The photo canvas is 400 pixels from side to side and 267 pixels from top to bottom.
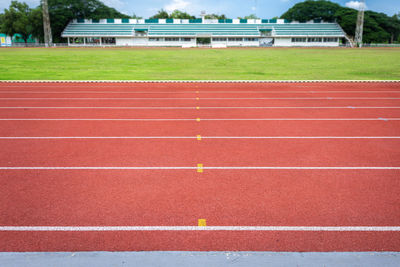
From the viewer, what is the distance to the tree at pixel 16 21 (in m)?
65.6

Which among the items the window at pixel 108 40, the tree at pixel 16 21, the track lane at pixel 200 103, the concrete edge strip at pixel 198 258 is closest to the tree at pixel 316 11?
the window at pixel 108 40

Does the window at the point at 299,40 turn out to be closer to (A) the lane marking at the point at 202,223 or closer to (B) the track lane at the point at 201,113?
(B) the track lane at the point at 201,113

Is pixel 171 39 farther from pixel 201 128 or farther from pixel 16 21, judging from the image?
pixel 201 128

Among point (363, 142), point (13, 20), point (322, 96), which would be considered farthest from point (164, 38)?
point (363, 142)

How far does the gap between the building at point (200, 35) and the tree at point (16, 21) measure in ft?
23.1

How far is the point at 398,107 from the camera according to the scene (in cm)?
1034

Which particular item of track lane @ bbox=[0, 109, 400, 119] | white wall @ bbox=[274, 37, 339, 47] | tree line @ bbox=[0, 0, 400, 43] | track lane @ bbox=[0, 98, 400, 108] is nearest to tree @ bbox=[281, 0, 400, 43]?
tree line @ bbox=[0, 0, 400, 43]

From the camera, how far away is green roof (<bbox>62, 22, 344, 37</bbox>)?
6788cm

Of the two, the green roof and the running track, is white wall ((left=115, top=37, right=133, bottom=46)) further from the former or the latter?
the running track

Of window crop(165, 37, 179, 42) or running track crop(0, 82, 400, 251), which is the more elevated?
window crop(165, 37, 179, 42)

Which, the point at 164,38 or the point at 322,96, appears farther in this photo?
the point at 164,38

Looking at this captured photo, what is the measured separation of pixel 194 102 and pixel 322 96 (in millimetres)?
5091

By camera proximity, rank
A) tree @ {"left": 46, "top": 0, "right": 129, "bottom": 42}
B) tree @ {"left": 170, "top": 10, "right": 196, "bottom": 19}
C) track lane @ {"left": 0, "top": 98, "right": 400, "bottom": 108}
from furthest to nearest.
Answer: tree @ {"left": 170, "top": 10, "right": 196, "bottom": 19}, tree @ {"left": 46, "top": 0, "right": 129, "bottom": 42}, track lane @ {"left": 0, "top": 98, "right": 400, "bottom": 108}

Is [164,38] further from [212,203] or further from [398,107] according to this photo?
[212,203]
